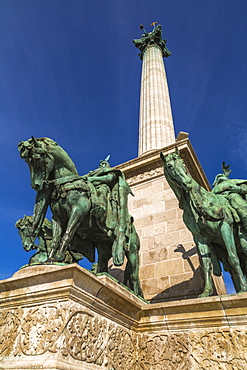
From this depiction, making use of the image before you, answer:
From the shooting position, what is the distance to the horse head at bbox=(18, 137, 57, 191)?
576cm

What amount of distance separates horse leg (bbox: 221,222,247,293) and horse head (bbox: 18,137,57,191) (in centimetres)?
356

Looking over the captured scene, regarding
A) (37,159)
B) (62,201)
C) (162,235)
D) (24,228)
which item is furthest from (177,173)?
(24,228)

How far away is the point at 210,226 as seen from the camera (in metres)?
5.91

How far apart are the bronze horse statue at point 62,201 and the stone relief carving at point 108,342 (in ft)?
4.54

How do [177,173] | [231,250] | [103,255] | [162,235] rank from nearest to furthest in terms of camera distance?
1. [231,250]
2. [177,173]
3. [103,255]
4. [162,235]

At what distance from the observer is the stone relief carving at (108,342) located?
3.73 m

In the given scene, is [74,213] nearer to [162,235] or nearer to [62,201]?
[62,201]

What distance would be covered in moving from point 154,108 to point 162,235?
842 cm

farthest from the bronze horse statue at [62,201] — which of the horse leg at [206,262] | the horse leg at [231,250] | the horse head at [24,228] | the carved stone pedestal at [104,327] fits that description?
the horse head at [24,228]

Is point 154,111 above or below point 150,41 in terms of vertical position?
below

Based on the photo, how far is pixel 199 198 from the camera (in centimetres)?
613

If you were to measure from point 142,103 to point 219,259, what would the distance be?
11.3 meters

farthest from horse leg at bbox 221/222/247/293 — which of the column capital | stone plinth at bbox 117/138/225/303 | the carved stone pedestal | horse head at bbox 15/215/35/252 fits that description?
→ the column capital

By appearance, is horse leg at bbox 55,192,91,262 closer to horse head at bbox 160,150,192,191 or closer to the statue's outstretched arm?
the statue's outstretched arm
